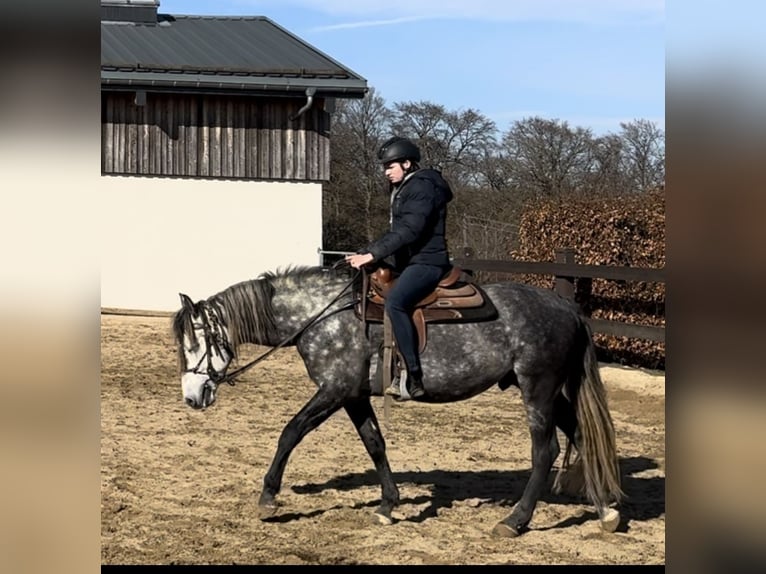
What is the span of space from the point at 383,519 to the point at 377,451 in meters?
0.44

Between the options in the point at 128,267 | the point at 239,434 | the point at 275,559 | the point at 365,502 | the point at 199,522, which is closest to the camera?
Answer: the point at 275,559

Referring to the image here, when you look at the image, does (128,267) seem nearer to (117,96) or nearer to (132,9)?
(117,96)

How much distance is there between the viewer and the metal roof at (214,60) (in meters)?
18.8

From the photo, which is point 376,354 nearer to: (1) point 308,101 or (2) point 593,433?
(2) point 593,433

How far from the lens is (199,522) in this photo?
20.7ft

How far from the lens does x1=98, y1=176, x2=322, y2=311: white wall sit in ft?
61.8

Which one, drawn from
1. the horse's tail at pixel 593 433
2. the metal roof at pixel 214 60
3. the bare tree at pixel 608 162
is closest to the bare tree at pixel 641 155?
the bare tree at pixel 608 162

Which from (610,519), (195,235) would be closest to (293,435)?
(610,519)

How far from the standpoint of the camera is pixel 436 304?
6.39 m

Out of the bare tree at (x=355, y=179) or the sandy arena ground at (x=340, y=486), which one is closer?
the sandy arena ground at (x=340, y=486)

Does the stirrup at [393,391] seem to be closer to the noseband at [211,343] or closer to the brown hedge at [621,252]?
Result: the noseband at [211,343]

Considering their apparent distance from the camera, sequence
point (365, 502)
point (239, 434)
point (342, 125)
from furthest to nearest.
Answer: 1. point (342, 125)
2. point (239, 434)
3. point (365, 502)
